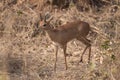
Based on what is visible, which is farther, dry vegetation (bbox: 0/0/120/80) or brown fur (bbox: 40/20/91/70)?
brown fur (bbox: 40/20/91/70)

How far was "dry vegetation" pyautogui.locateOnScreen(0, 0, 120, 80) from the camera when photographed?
756 centimetres

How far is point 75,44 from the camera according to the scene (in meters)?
9.70

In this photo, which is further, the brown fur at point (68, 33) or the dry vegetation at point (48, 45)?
the brown fur at point (68, 33)

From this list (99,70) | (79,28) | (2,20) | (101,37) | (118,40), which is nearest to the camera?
(99,70)

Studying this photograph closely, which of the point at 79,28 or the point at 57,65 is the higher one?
the point at 79,28

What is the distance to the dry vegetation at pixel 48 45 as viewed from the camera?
7559mm

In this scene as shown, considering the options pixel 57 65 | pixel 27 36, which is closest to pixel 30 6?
pixel 27 36

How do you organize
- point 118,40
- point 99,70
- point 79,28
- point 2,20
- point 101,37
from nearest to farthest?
point 99,70, point 118,40, point 79,28, point 101,37, point 2,20

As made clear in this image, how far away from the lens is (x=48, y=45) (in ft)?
Answer: 31.4

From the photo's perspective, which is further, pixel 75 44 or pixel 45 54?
pixel 75 44

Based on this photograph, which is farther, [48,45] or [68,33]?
[48,45]

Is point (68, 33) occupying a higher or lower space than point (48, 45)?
higher

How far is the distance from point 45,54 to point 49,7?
216 cm

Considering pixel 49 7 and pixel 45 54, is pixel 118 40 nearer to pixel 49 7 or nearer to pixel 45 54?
pixel 45 54
